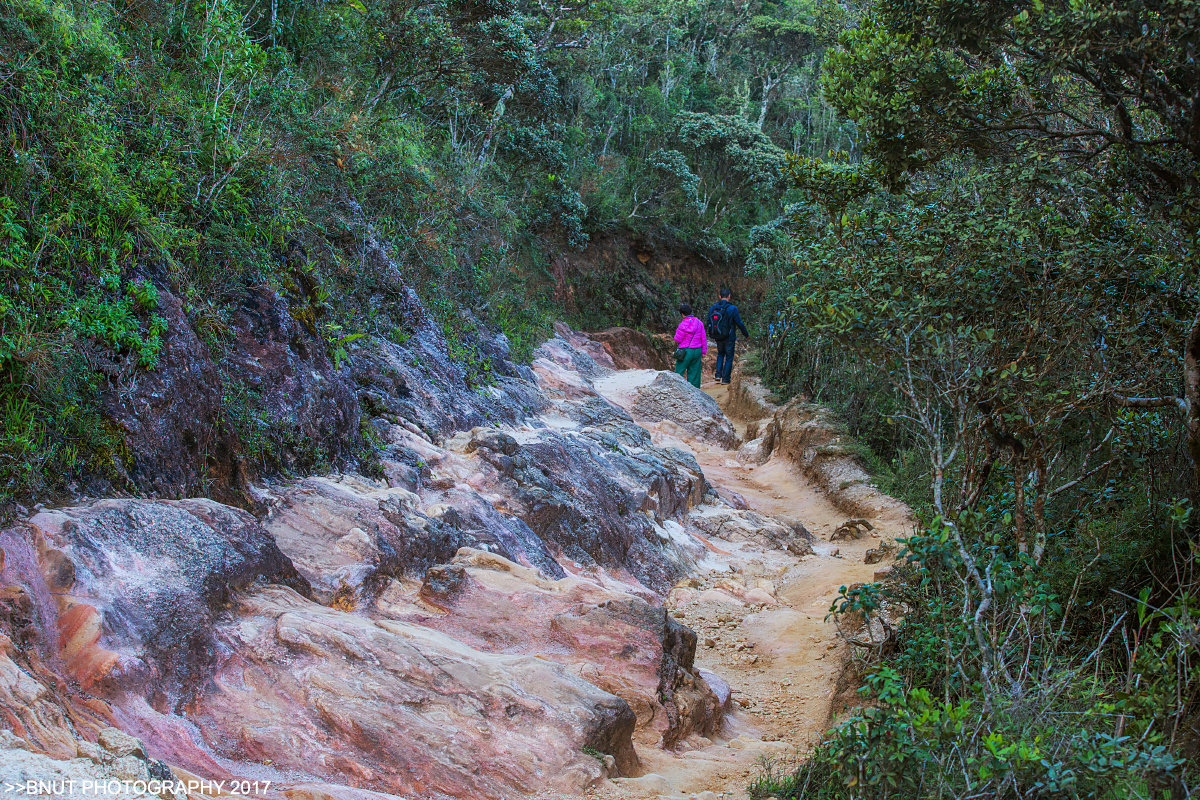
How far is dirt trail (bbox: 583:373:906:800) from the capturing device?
154 inches

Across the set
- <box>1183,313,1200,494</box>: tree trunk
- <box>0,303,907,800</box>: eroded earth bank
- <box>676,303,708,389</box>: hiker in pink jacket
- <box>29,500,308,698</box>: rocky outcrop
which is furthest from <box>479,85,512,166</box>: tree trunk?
<box>1183,313,1200,494</box>: tree trunk

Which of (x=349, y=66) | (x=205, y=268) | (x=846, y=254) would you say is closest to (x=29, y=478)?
(x=205, y=268)

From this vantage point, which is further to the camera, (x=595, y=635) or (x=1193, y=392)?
(x=595, y=635)

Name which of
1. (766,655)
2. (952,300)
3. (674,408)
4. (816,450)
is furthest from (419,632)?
(674,408)

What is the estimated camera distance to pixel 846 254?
4562mm

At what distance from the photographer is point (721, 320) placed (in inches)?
679

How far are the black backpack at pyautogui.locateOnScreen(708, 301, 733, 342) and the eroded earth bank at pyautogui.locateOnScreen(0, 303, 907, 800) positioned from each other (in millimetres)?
9058

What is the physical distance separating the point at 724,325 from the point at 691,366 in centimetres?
160

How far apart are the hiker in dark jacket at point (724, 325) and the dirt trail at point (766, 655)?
22.1ft

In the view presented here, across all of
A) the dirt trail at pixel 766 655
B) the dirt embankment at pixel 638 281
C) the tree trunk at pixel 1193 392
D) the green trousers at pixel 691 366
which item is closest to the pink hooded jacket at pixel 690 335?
the green trousers at pixel 691 366

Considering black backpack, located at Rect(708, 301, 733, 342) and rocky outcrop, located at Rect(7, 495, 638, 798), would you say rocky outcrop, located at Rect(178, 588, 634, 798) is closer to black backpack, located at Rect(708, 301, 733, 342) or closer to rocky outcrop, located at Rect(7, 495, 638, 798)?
rocky outcrop, located at Rect(7, 495, 638, 798)

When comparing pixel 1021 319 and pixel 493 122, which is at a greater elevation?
pixel 493 122

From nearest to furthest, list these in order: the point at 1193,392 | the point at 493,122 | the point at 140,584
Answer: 1. the point at 140,584
2. the point at 1193,392
3. the point at 493,122

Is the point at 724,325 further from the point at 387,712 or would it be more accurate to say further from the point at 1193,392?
the point at 387,712
